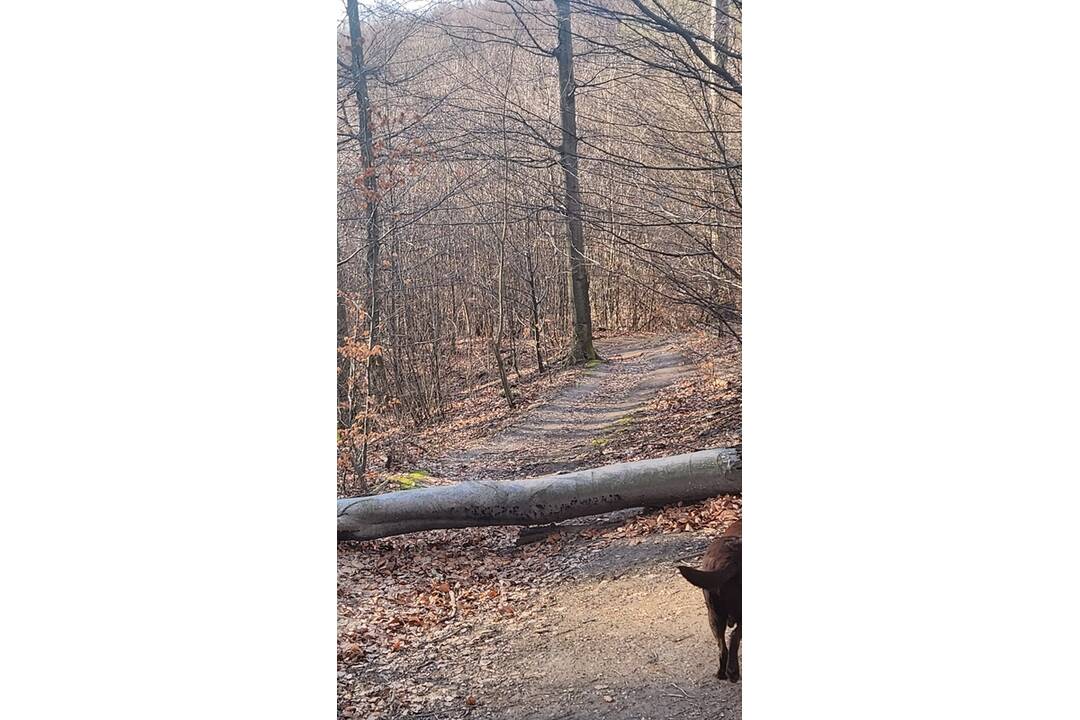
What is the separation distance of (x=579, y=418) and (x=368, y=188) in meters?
1.18

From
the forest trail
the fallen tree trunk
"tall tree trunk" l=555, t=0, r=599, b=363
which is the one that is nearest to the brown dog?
the fallen tree trunk

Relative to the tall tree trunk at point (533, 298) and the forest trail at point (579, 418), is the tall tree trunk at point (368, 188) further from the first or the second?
the tall tree trunk at point (533, 298)

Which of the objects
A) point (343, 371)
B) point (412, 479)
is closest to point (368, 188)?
point (343, 371)

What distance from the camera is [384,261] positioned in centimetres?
370

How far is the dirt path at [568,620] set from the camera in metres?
3.40

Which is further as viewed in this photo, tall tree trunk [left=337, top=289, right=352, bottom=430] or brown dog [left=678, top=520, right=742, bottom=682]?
tall tree trunk [left=337, top=289, right=352, bottom=430]

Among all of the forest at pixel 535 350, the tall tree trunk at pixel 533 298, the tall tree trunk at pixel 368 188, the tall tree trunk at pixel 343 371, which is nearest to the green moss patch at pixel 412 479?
the forest at pixel 535 350

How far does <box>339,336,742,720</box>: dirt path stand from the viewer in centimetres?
340

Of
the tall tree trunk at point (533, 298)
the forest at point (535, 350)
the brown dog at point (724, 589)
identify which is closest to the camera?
the brown dog at point (724, 589)

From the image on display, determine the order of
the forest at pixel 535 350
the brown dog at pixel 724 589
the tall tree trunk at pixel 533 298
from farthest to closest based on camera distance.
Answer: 1. the tall tree trunk at pixel 533 298
2. the forest at pixel 535 350
3. the brown dog at pixel 724 589

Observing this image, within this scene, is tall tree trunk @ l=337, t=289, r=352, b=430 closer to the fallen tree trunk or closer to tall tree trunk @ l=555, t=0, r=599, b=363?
the fallen tree trunk

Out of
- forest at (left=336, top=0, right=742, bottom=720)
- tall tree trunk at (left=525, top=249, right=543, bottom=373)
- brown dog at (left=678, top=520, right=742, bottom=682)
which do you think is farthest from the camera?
tall tree trunk at (left=525, top=249, right=543, bottom=373)

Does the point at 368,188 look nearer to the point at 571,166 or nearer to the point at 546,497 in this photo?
the point at 571,166
